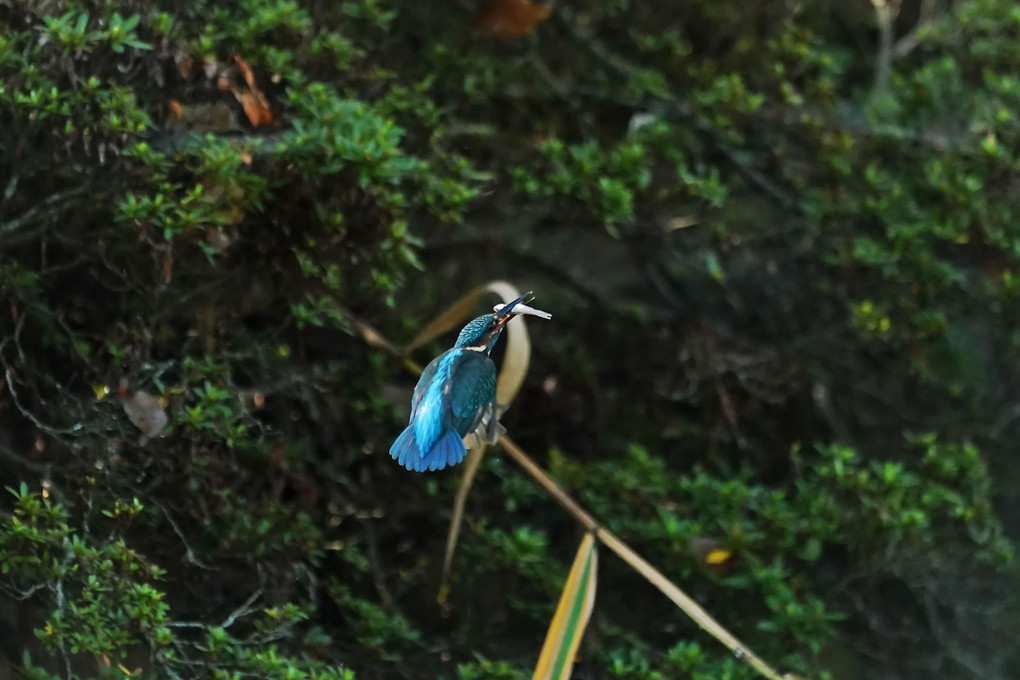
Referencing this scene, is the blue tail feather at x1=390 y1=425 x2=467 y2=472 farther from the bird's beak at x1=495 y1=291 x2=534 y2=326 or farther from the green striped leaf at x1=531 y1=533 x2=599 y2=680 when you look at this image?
the green striped leaf at x1=531 y1=533 x2=599 y2=680

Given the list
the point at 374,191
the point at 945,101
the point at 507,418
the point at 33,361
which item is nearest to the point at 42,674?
the point at 33,361

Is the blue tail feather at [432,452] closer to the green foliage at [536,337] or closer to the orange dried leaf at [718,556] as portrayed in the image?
the green foliage at [536,337]

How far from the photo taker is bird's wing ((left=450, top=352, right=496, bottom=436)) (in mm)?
1111

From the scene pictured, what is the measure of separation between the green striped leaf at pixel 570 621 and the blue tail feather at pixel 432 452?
1.23 metres

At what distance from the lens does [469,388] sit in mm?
1120

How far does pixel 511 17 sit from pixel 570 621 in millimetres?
1901

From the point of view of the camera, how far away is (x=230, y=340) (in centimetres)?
233

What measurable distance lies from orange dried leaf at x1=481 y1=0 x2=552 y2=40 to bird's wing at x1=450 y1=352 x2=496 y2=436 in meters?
2.17

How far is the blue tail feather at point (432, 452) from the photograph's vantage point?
106 centimetres

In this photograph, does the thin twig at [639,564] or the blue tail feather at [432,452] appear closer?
the blue tail feather at [432,452]

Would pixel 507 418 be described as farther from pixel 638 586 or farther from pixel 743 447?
pixel 743 447

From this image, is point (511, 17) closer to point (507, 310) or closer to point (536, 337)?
point (536, 337)

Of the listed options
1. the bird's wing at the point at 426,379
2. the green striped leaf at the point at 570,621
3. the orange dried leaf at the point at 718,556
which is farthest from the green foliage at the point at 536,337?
the bird's wing at the point at 426,379

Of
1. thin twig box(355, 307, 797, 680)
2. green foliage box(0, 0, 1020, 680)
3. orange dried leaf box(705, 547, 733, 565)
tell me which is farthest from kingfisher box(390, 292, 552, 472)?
orange dried leaf box(705, 547, 733, 565)
